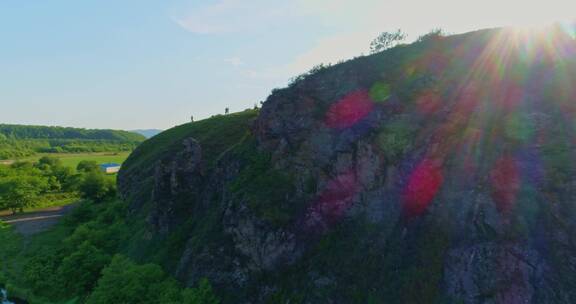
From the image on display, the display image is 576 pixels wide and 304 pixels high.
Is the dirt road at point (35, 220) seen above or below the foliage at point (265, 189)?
below

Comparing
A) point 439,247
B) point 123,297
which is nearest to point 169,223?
point 123,297

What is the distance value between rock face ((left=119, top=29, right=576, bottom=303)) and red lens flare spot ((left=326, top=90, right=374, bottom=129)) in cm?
11

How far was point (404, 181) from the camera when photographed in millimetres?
19234

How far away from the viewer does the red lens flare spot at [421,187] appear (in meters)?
18.2

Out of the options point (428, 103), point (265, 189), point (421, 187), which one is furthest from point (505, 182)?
point (265, 189)

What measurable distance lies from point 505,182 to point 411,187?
15.6 ft

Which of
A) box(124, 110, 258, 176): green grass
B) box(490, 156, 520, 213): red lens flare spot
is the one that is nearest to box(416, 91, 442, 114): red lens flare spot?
box(490, 156, 520, 213): red lens flare spot

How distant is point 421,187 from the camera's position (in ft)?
61.0

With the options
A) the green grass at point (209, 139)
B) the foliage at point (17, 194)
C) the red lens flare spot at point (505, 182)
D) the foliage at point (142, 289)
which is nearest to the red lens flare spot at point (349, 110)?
the red lens flare spot at point (505, 182)

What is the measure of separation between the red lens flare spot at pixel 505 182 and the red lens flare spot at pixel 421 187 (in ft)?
8.81

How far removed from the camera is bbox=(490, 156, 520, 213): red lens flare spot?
52.3 feet

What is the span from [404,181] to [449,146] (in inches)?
134

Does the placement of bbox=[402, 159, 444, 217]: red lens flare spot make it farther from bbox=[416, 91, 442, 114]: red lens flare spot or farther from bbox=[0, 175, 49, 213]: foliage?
bbox=[0, 175, 49, 213]: foliage

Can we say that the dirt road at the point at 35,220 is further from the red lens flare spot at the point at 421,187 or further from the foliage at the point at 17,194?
the red lens flare spot at the point at 421,187
